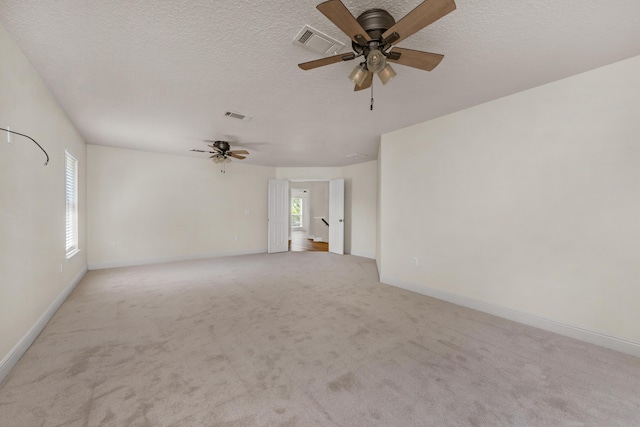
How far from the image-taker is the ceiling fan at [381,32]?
4.49 ft

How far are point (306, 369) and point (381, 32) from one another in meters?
2.56

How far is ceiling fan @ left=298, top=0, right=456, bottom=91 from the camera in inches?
53.9

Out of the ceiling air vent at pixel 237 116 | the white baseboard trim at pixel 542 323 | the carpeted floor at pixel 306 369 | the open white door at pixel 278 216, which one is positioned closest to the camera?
the carpeted floor at pixel 306 369

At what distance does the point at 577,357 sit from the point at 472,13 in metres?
2.91

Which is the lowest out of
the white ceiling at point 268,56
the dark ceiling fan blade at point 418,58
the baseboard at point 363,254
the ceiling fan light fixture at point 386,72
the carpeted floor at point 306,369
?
the carpeted floor at point 306,369

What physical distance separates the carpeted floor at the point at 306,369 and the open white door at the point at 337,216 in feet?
12.4

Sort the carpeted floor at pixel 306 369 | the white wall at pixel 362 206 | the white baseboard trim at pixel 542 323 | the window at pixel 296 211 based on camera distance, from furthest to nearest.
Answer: the window at pixel 296 211 < the white wall at pixel 362 206 < the white baseboard trim at pixel 542 323 < the carpeted floor at pixel 306 369

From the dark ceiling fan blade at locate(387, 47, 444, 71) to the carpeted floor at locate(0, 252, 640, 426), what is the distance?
2336mm

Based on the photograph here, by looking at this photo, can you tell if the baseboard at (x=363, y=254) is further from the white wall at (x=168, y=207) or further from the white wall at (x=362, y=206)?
the white wall at (x=168, y=207)

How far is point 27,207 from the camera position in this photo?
228cm

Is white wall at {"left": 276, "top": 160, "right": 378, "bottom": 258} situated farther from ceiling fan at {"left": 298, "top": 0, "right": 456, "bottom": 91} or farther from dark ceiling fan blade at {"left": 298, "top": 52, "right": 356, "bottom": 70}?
dark ceiling fan blade at {"left": 298, "top": 52, "right": 356, "bottom": 70}

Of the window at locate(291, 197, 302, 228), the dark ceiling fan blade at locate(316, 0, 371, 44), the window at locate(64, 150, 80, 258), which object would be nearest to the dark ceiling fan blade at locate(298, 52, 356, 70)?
the dark ceiling fan blade at locate(316, 0, 371, 44)

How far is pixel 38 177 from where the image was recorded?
2.54 m

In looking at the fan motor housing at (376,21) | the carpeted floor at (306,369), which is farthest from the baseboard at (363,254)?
the fan motor housing at (376,21)
